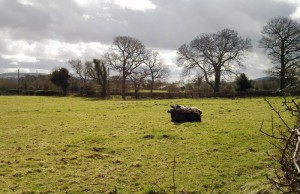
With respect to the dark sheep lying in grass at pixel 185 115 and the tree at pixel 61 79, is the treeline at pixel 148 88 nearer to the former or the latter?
the tree at pixel 61 79

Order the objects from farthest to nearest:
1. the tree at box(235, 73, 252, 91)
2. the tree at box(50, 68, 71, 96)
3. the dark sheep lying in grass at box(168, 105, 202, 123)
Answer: the tree at box(50, 68, 71, 96), the tree at box(235, 73, 252, 91), the dark sheep lying in grass at box(168, 105, 202, 123)

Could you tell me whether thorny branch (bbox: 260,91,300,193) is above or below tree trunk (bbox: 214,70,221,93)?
below

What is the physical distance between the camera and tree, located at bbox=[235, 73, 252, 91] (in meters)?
58.1

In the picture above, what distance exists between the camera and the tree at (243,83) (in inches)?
2288

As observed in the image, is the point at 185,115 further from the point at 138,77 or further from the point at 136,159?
the point at 138,77

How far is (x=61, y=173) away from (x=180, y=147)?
15.7 ft

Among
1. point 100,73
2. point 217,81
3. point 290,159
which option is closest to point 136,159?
point 290,159

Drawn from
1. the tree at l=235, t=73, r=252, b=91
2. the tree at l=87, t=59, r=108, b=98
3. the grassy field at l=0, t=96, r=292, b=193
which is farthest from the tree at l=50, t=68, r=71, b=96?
the grassy field at l=0, t=96, r=292, b=193

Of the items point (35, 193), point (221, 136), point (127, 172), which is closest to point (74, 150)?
point (127, 172)

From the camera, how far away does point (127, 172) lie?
32.7 feet

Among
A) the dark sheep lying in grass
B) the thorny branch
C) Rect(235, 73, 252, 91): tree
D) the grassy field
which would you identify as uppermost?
Rect(235, 73, 252, 91): tree

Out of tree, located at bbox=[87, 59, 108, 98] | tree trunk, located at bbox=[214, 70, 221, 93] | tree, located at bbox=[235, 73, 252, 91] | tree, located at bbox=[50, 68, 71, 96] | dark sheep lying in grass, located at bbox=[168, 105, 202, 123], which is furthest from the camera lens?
tree, located at bbox=[50, 68, 71, 96]

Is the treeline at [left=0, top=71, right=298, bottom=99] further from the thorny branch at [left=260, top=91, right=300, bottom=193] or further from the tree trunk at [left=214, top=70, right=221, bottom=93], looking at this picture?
the thorny branch at [left=260, top=91, right=300, bottom=193]

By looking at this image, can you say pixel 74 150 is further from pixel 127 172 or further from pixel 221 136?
pixel 221 136
